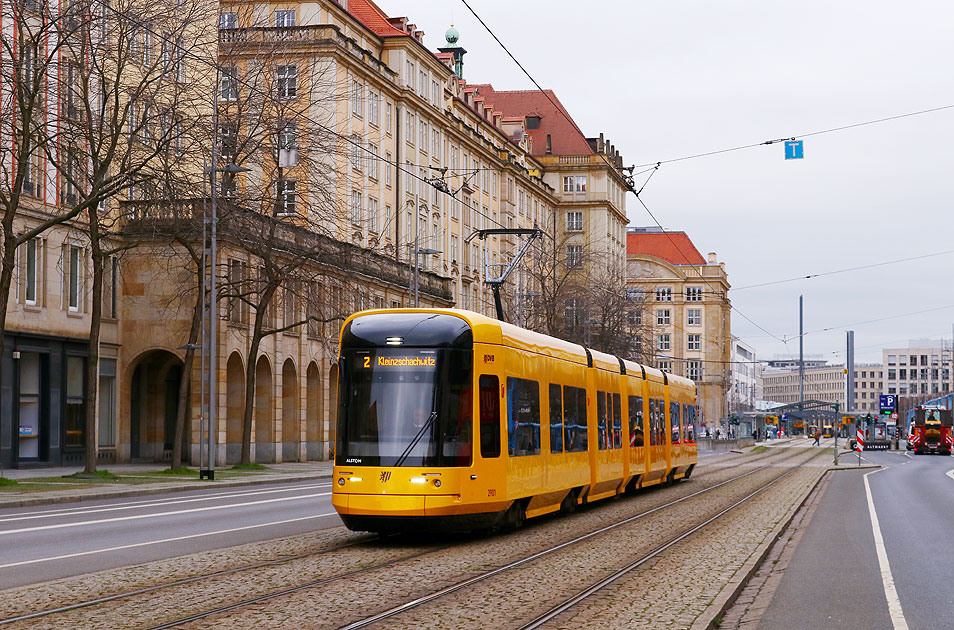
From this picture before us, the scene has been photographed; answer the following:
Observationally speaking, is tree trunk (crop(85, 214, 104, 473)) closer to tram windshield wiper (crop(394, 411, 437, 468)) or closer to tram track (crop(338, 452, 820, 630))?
tram track (crop(338, 452, 820, 630))

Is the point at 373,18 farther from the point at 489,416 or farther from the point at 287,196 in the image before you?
the point at 489,416

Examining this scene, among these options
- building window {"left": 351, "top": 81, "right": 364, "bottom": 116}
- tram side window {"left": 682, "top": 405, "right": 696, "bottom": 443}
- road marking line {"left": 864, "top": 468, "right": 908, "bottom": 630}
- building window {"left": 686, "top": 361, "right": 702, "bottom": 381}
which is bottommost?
road marking line {"left": 864, "top": 468, "right": 908, "bottom": 630}

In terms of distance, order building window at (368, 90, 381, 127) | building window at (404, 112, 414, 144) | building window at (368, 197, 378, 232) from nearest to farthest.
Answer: building window at (368, 90, 381, 127), building window at (368, 197, 378, 232), building window at (404, 112, 414, 144)

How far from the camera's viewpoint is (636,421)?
30.2 m

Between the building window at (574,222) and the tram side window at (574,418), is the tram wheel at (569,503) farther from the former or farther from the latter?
the building window at (574,222)

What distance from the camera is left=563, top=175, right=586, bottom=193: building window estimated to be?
118 meters

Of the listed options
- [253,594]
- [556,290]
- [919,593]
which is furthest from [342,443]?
[556,290]

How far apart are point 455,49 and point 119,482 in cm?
7214

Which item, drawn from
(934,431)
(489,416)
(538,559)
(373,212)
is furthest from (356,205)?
(538,559)

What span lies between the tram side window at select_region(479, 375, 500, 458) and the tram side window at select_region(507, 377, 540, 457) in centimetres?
44

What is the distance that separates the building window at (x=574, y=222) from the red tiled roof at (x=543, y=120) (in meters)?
5.28

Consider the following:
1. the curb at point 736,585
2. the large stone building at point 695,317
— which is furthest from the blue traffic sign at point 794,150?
the large stone building at point 695,317

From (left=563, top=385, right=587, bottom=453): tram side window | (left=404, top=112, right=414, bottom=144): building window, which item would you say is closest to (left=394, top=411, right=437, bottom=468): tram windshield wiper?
(left=563, top=385, right=587, bottom=453): tram side window

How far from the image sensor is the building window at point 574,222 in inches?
A: 4631
